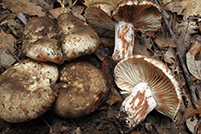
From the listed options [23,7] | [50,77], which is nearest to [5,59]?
[50,77]

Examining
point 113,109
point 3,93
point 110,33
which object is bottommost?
point 113,109

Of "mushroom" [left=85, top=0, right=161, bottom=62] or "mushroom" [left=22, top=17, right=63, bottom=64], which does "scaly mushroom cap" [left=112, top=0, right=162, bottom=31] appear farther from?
"mushroom" [left=22, top=17, right=63, bottom=64]

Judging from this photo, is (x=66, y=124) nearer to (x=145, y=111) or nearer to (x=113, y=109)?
(x=113, y=109)

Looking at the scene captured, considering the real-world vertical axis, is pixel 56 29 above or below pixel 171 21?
above

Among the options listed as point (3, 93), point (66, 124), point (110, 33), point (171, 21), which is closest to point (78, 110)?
point (66, 124)

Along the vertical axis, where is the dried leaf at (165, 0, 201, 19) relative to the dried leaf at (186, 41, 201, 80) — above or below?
above

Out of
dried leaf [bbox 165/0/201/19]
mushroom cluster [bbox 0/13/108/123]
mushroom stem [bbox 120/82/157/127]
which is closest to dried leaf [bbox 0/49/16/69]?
mushroom cluster [bbox 0/13/108/123]

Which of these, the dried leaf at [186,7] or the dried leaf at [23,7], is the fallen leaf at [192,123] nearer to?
the dried leaf at [186,7]

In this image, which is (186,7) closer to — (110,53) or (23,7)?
(110,53)
